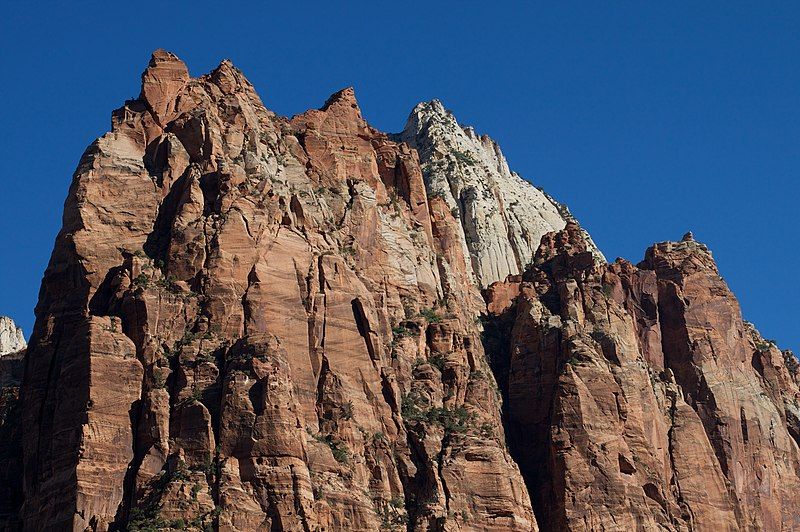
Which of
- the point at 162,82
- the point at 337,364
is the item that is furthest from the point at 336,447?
the point at 162,82

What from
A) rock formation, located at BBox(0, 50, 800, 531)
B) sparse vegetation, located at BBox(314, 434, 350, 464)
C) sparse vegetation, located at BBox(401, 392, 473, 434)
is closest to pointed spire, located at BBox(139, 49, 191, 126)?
rock formation, located at BBox(0, 50, 800, 531)

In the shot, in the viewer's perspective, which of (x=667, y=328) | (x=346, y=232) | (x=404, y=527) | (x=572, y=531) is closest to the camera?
(x=404, y=527)

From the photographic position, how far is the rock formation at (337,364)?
136 meters

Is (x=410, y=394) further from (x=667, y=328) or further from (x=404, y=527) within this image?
(x=667, y=328)

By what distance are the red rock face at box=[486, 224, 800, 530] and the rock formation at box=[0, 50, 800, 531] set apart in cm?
26

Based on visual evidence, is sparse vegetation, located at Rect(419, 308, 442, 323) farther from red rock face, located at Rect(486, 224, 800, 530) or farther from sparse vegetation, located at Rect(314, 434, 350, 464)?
sparse vegetation, located at Rect(314, 434, 350, 464)

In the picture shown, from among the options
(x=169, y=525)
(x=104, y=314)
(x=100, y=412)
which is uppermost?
(x=104, y=314)

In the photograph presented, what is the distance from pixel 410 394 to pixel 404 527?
16945 mm

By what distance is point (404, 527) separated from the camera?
144 m

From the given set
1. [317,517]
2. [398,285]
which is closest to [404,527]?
[317,517]

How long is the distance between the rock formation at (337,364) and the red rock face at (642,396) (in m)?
0.26

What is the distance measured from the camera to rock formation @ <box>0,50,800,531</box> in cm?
13600

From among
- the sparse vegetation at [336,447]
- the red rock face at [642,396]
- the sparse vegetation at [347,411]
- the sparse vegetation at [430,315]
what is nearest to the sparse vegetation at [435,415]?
the sparse vegetation at [347,411]

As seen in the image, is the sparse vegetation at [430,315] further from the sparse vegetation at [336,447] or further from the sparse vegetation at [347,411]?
the sparse vegetation at [336,447]
